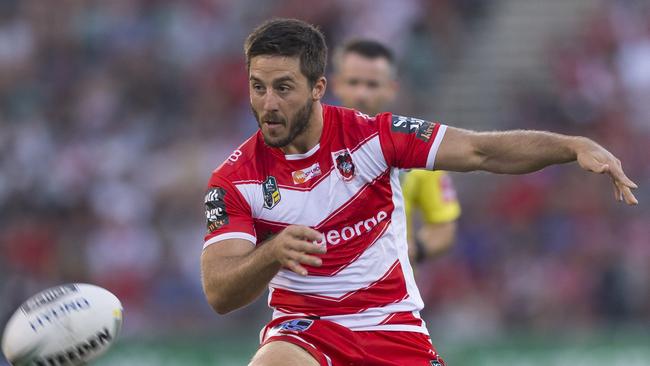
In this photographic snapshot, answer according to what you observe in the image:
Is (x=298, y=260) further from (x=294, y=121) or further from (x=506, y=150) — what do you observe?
(x=506, y=150)

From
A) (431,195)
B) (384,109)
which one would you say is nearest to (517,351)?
(431,195)

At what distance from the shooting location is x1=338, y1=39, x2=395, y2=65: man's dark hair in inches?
343

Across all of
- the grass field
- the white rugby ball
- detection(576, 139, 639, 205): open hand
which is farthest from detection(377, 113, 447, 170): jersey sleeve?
the grass field

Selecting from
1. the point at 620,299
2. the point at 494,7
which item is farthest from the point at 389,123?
the point at 494,7

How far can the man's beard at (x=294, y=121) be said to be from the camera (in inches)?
241

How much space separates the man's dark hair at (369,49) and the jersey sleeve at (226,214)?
2.74 meters

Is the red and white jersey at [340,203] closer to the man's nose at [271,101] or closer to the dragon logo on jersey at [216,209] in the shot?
the dragon logo on jersey at [216,209]

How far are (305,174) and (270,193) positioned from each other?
0.21 m

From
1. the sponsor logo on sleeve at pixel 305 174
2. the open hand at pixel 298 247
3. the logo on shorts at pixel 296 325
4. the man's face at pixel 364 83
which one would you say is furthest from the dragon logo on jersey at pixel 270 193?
the man's face at pixel 364 83

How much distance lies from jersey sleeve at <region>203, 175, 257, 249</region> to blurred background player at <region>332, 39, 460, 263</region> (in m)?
2.35

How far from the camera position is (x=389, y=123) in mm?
6402

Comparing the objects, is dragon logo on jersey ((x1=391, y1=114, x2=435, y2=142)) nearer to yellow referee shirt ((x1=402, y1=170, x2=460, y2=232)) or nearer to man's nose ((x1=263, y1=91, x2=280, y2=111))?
man's nose ((x1=263, y1=91, x2=280, y2=111))

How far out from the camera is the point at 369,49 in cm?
877

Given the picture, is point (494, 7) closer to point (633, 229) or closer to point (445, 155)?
point (633, 229)
